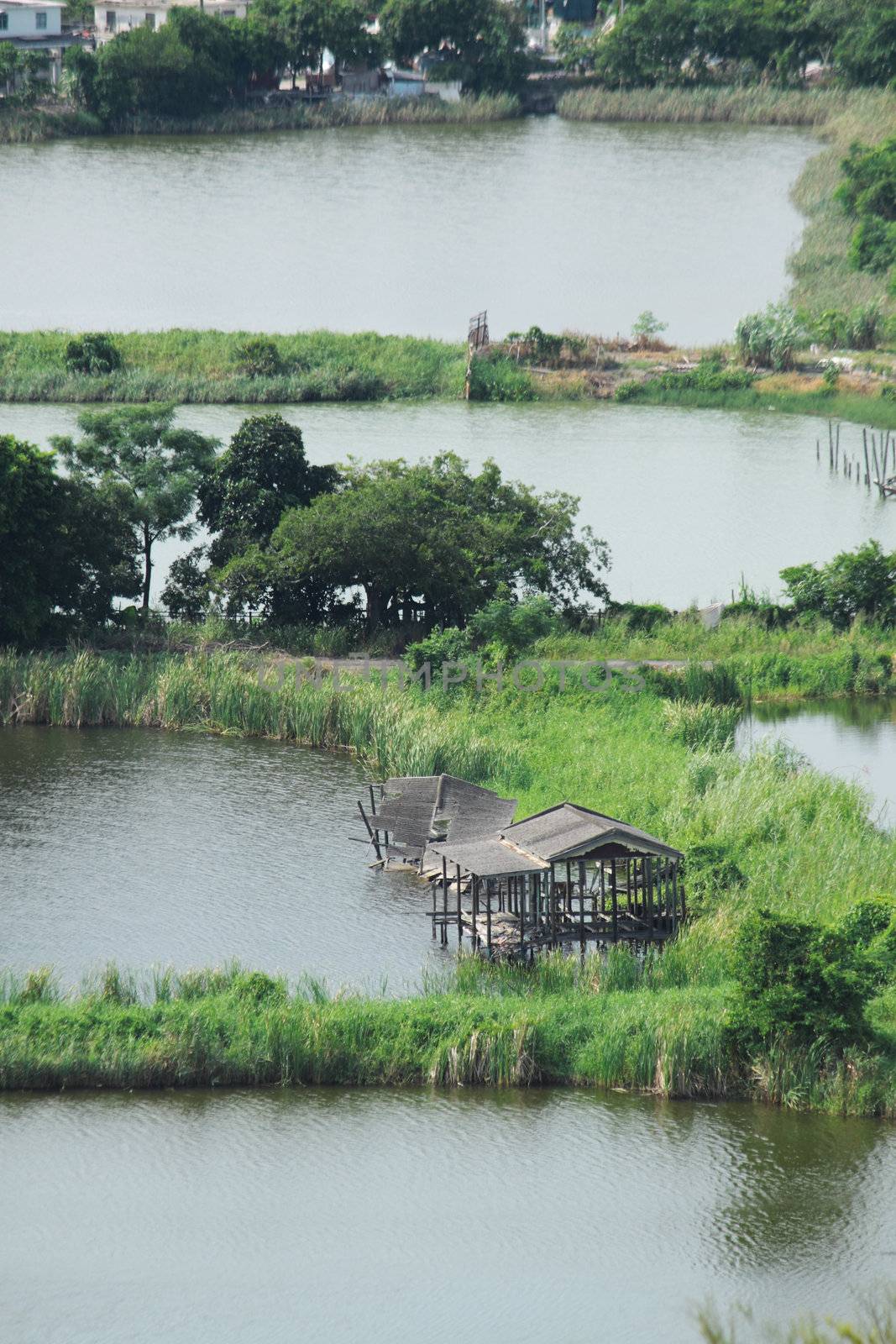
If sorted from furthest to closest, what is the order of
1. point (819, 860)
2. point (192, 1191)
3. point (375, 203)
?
point (375, 203) < point (819, 860) < point (192, 1191)

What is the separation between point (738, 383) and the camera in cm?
5534

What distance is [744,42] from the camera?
3563 inches

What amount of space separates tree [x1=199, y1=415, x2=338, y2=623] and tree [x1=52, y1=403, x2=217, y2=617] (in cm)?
44

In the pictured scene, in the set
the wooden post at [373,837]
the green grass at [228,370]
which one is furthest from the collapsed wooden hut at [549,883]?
the green grass at [228,370]

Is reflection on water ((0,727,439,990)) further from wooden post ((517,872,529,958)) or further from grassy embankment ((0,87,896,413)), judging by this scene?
grassy embankment ((0,87,896,413))

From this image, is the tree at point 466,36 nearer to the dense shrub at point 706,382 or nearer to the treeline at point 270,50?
the treeline at point 270,50

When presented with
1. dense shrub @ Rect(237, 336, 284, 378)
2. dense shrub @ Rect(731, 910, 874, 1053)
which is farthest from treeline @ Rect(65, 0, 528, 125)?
dense shrub @ Rect(731, 910, 874, 1053)

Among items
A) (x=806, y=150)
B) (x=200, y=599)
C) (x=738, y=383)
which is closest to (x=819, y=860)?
(x=200, y=599)

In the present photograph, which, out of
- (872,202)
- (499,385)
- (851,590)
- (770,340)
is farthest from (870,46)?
(851,590)

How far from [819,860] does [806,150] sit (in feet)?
217

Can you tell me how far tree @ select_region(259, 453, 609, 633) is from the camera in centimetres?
3462

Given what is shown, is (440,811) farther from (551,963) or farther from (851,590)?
(851,590)

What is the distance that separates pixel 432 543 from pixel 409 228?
147 ft

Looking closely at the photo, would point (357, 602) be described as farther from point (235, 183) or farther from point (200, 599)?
point (235, 183)
